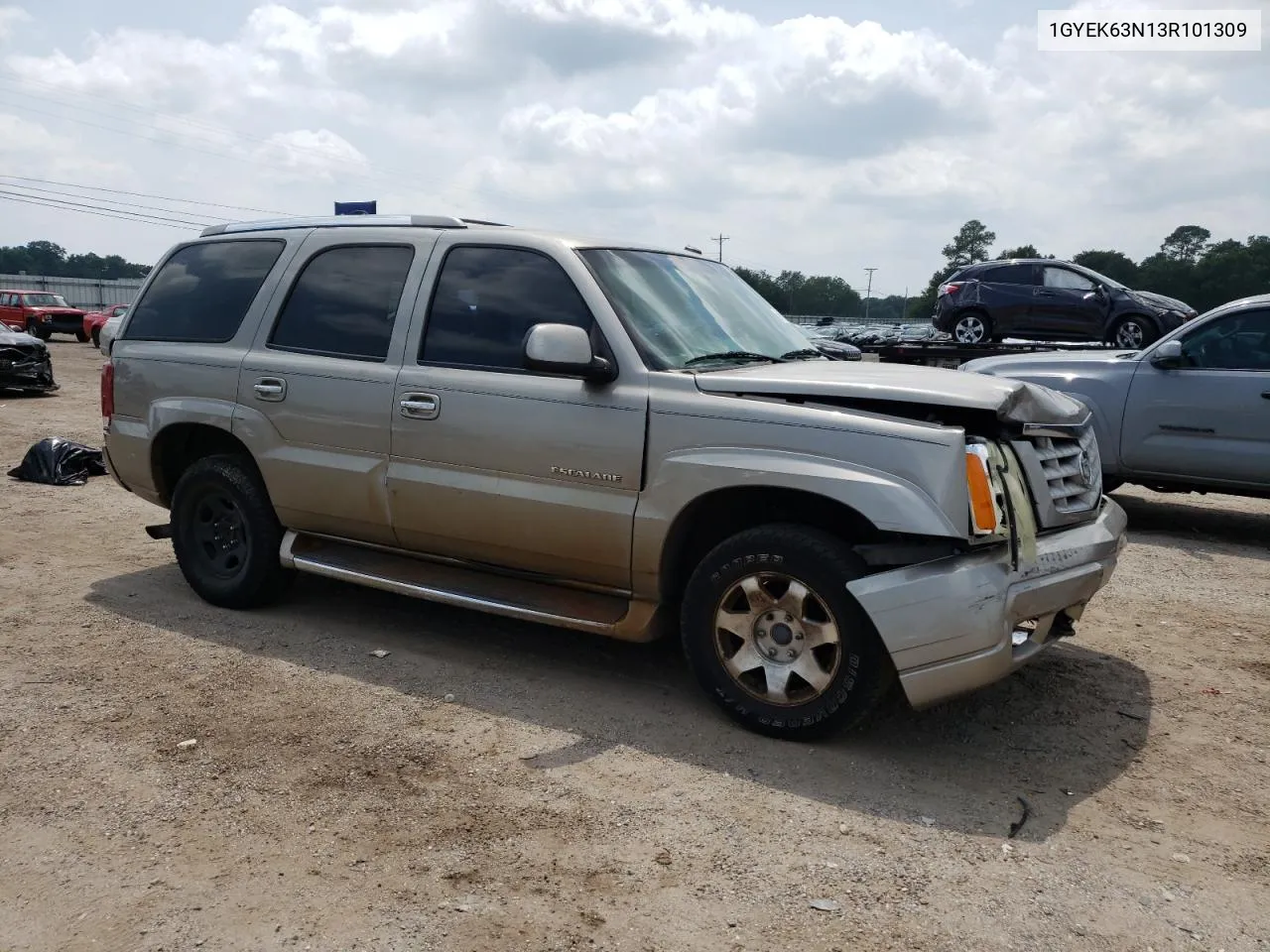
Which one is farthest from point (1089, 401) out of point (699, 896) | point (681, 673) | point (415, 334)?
point (699, 896)

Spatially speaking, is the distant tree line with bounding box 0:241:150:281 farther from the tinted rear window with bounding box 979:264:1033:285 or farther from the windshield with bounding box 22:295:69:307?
the tinted rear window with bounding box 979:264:1033:285

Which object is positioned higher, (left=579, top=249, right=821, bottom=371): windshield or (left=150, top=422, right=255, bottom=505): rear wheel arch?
(left=579, top=249, right=821, bottom=371): windshield

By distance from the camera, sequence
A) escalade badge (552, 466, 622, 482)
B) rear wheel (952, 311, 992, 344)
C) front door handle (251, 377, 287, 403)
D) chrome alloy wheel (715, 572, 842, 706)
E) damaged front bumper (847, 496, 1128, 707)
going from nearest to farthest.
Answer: damaged front bumper (847, 496, 1128, 707)
chrome alloy wheel (715, 572, 842, 706)
escalade badge (552, 466, 622, 482)
front door handle (251, 377, 287, 403)
rear wheel (952, 311, 992, 344)

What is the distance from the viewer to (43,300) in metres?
32.2

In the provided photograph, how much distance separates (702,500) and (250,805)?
76.6 inches

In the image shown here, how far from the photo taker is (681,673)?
16.0 feet

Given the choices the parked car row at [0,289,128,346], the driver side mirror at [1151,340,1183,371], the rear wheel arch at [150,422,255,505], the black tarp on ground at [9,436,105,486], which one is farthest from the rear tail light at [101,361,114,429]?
the parked car row at [0,289,128,346]

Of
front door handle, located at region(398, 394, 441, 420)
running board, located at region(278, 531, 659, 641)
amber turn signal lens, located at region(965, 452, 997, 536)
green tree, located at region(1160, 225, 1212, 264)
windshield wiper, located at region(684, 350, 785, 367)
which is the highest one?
green tree, located at region(1160, 225, 1212, 264)

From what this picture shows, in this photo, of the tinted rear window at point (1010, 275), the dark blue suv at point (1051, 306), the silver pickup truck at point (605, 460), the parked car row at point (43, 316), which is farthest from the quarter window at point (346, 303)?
the parked car row at point (43, 316)

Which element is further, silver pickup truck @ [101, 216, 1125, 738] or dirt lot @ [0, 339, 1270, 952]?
silver pickup truck @ [101, 216, 1125, 738]

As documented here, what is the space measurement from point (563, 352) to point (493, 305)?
758mm

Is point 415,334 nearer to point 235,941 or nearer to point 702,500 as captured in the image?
point 702,500

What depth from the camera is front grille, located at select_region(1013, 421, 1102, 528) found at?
13.3 feet

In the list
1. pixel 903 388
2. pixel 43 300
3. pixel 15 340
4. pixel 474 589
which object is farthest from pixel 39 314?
pixel 903 388
